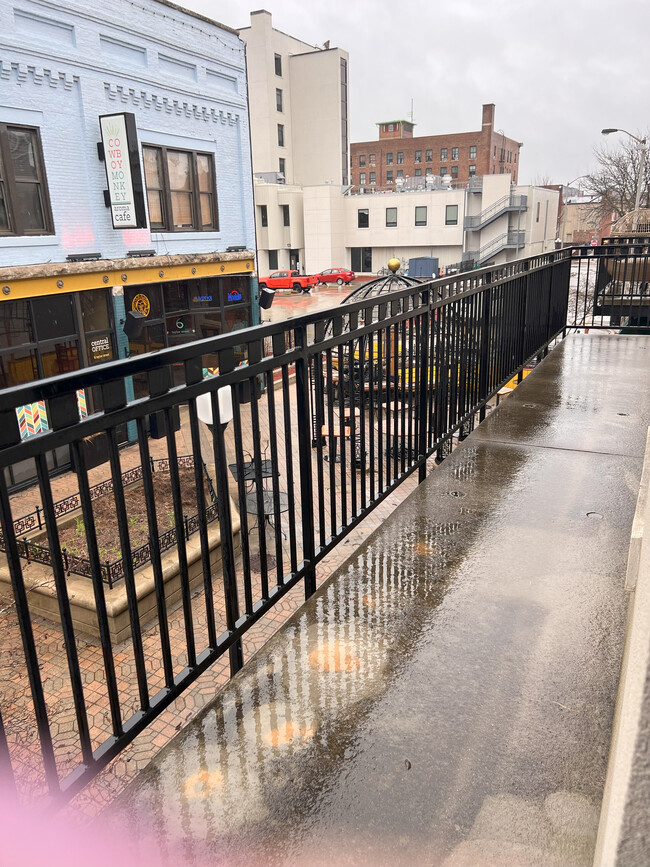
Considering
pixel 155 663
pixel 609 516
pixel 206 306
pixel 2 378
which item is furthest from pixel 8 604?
pixel 206 306

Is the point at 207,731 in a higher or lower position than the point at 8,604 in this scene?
higher

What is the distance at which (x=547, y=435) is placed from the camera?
5488 mm

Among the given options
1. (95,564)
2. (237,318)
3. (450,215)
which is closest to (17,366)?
(237,318)

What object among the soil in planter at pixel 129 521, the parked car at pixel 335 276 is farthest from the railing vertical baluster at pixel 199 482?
the parked car at pixel 335 276

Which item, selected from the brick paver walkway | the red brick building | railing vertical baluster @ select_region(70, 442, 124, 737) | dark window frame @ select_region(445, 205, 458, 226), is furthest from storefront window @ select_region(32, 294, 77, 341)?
the red brick building

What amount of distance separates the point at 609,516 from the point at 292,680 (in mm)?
2374

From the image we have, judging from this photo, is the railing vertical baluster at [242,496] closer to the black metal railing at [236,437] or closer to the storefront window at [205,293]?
the black metal railing at [236,437]

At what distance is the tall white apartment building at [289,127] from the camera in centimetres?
Answer: 5350

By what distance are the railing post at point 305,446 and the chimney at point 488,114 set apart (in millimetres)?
79003

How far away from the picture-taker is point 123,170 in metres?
14.4

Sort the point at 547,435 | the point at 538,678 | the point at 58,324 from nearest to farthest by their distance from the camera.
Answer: the point at 538,678 < the point at 547,435 < the point at 58,324

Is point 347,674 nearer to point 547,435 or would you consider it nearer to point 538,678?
point 538,678

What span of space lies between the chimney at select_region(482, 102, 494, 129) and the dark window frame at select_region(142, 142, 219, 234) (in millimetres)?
63795

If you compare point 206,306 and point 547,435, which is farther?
point 206,306
